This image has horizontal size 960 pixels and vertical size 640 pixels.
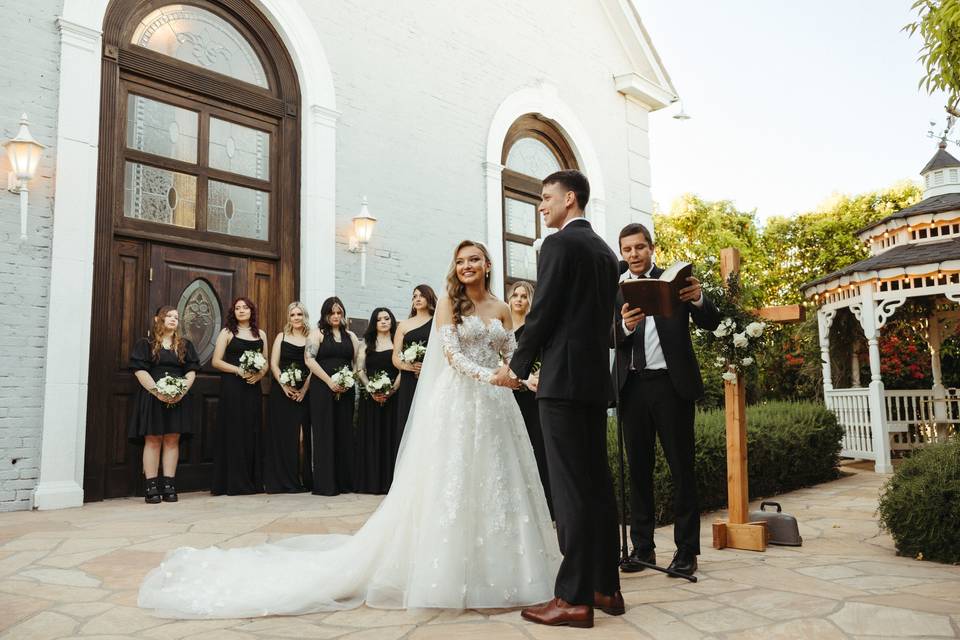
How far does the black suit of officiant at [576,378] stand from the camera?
356cm

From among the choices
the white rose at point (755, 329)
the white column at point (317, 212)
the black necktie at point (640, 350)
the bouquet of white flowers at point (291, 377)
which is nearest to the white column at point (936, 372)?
the white rose at point (755, 329)

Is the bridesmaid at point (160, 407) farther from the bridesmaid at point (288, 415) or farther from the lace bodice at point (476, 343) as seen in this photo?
the lace bodice at point (476, 343)

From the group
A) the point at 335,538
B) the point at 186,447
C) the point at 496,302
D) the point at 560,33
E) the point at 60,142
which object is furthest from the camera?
the point at 560,33

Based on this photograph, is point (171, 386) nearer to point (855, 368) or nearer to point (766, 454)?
point (766, 454)

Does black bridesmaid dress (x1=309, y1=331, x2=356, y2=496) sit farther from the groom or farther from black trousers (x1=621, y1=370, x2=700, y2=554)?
the groom

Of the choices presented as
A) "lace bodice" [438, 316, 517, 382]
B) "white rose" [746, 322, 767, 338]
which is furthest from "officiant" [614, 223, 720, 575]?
"lace bodice" [438, 316, 517, 382]

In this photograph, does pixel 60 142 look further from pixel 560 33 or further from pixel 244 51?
pixel 560 33

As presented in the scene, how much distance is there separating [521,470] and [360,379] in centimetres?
436

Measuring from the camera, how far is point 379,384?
8.09m

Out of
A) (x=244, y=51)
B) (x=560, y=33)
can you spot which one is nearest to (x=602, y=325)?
(x=244, y=51)

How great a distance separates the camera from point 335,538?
498 centimetres

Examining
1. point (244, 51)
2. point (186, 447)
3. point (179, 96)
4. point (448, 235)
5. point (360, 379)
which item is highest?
point (244, 51)

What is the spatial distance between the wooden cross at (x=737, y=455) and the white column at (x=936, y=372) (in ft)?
27.6

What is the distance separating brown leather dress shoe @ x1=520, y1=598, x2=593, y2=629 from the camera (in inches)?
133
